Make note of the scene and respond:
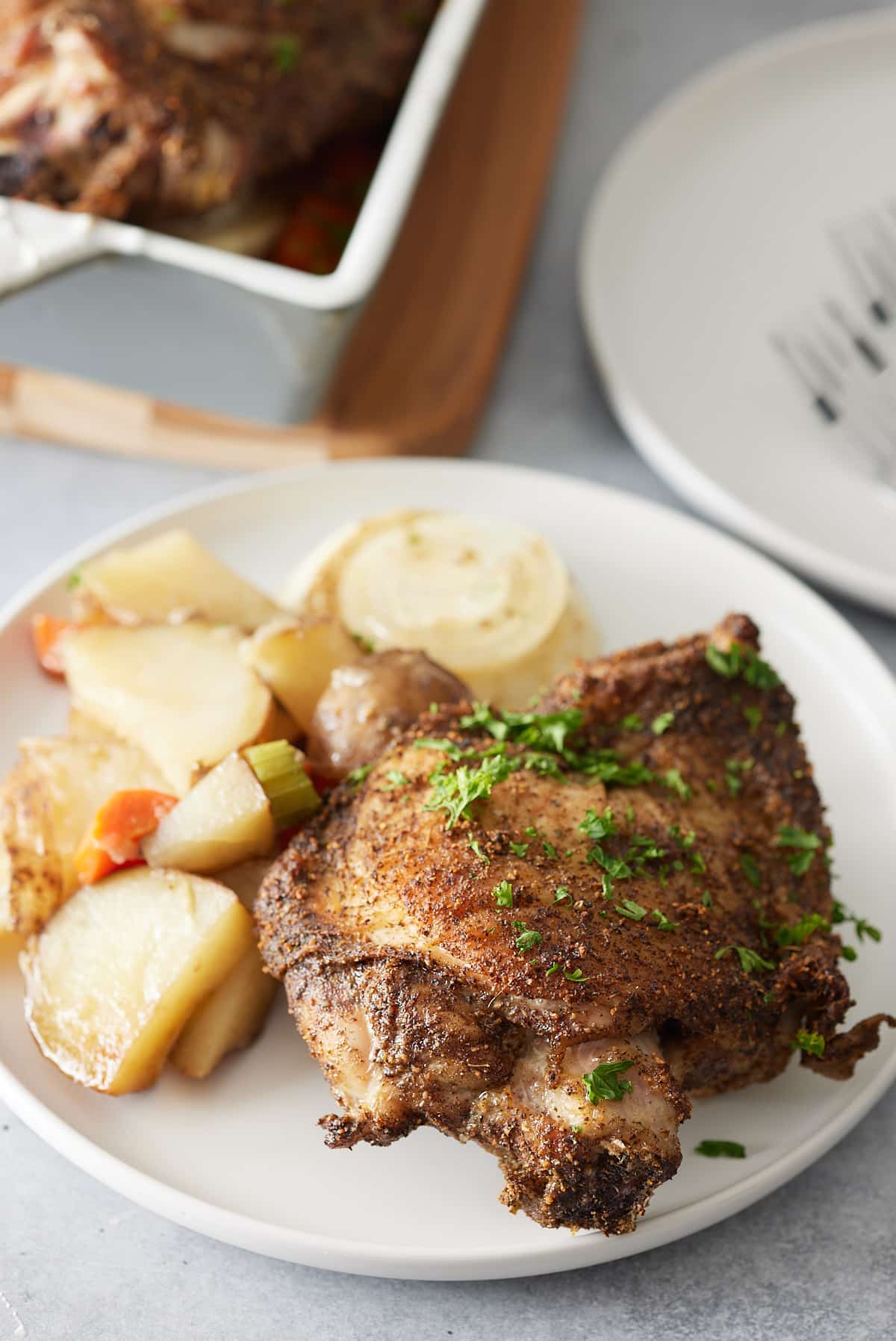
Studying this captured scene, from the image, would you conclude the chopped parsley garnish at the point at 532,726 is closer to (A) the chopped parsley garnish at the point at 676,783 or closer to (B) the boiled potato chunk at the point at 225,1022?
(A) the chopped parsley garnish at the point at 676,783

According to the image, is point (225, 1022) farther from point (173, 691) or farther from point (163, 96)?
point (163, 96)

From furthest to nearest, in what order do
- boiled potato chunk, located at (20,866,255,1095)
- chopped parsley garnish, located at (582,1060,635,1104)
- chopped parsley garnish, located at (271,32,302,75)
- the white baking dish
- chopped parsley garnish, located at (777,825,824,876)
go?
chopped parsley garnish, located at (271,32,302,75) → the white baking dish → chopped parsley garnish, located at (777,825,824,876) → boiled potato chunk, located at (20,866,255,1095) → chopped parsley garnish, located at (582,1060,635,1104)

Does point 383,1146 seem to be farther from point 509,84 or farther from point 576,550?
point 509,84

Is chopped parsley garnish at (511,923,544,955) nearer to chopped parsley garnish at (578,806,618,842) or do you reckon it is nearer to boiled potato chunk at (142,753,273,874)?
chopped parsley garnish at (578,806,618,842)

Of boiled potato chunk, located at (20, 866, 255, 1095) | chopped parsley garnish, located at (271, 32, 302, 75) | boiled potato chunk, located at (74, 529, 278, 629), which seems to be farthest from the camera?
chopped parsley garnish, located at (271, 32, 302, 75)

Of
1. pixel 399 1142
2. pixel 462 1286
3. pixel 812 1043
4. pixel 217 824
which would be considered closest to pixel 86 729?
pixel 217 824

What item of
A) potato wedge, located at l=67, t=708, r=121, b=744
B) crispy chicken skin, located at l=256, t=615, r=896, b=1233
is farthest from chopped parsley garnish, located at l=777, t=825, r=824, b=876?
potato wedge, located at l=67, t=708, r=121, b=744

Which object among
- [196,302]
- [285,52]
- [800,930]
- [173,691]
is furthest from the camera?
[285,52]

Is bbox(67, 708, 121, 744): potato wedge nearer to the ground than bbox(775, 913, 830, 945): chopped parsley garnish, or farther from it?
nearer to the ground
